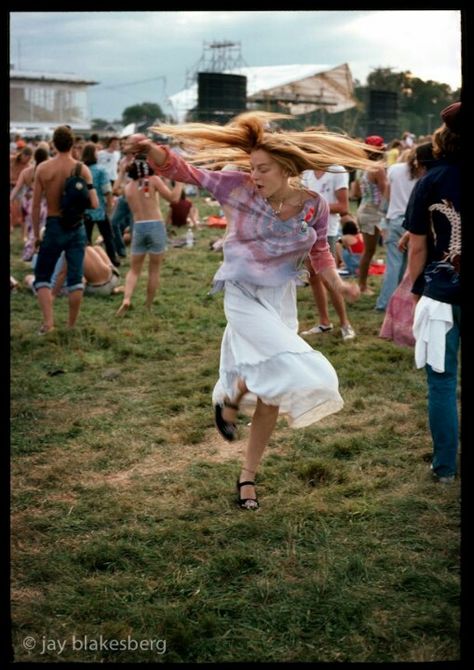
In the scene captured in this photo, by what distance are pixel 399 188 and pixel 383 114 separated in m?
32.5

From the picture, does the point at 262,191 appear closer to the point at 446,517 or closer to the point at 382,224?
the point at 446,517

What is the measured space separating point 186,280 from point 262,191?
8393 millimetres

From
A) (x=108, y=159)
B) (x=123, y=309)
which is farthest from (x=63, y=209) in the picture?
(x=108, y=159)

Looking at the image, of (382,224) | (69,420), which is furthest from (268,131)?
(382,224)

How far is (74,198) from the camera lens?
8.88 m

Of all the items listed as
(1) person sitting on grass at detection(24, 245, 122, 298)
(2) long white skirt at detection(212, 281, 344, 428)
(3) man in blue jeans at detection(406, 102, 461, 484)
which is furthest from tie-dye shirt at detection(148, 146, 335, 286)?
(1) person sitting on grass at detection(24, 245, 122, 298)

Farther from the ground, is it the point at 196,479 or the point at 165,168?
the point at 165,168

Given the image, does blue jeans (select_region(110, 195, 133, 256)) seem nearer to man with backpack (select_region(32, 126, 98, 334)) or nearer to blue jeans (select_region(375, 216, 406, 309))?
man with backpack (select_region(32, 126, 98, 334))

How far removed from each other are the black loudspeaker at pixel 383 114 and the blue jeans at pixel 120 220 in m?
26.9

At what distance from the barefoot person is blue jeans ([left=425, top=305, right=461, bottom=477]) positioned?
0.77m

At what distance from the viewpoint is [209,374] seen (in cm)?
789

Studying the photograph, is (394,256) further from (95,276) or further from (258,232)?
(258,232)

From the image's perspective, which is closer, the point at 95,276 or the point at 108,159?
the point at 95,276

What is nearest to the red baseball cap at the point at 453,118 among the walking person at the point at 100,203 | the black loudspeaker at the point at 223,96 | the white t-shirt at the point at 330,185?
the white t-shirt at the point at 330,185
